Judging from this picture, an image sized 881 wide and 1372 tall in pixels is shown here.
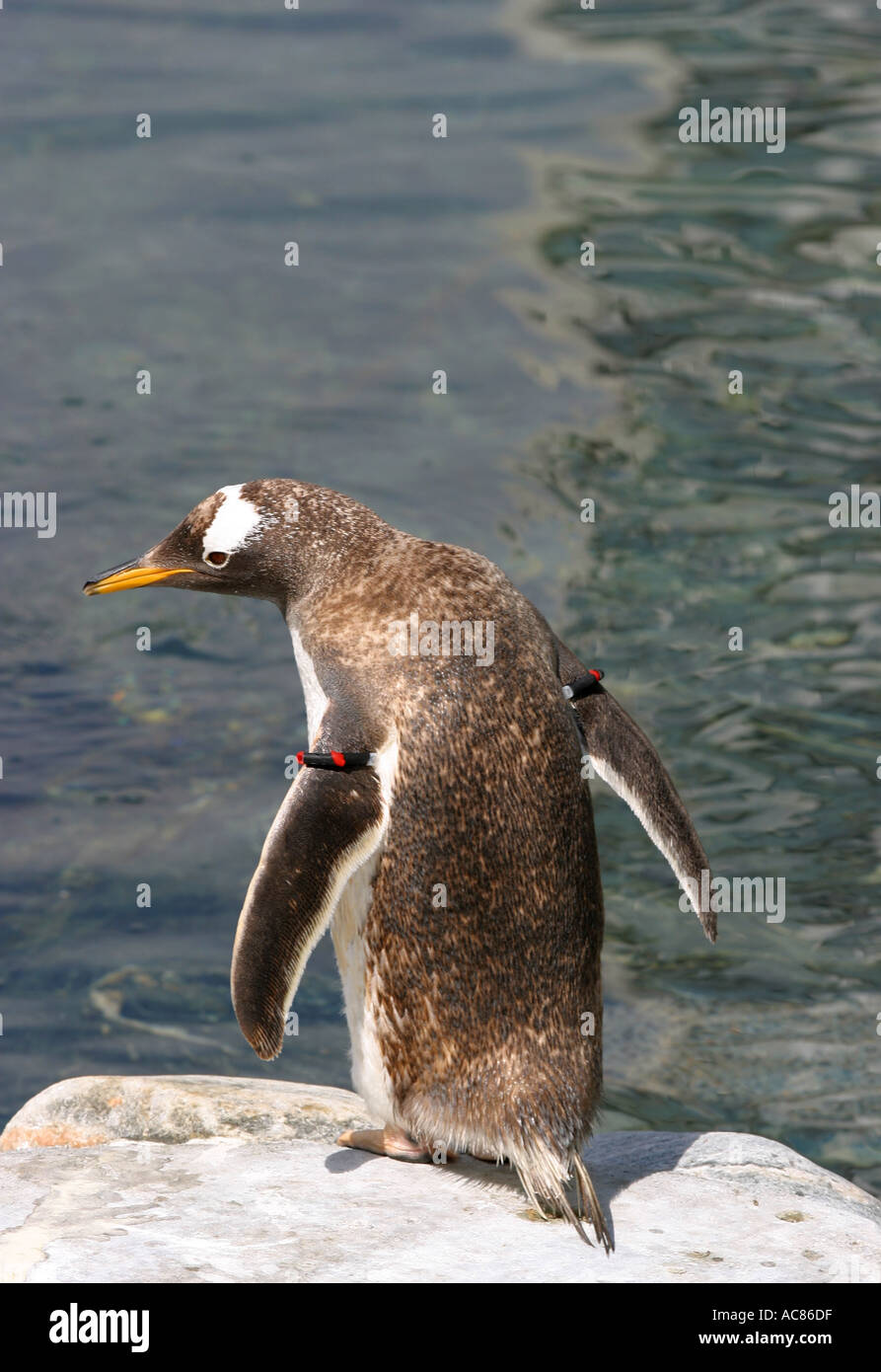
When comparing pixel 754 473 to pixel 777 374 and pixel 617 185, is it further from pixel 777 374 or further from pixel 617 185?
pixel 617 185

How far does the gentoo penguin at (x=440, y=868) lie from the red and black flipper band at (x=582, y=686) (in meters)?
0.11

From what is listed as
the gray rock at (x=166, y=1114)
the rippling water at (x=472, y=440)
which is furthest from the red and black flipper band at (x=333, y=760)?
the rippling water at (x=472, y=440)

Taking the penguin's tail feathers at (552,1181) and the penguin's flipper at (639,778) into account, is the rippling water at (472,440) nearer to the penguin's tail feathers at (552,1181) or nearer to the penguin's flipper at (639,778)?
the penguin's flipper at (639,778)

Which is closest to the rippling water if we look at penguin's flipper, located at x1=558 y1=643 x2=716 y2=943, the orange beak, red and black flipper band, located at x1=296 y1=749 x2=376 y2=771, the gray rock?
the gray rock

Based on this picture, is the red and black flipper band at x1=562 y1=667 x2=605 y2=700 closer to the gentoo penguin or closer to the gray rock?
the gentoo penguin

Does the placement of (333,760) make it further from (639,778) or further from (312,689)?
(639,778)

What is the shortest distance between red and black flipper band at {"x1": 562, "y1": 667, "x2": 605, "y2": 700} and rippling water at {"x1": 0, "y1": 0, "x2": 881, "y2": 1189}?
8.32ft

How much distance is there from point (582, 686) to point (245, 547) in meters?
0.95

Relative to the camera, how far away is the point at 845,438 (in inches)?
426

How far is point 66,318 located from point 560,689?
29.4 feet

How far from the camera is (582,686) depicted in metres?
4.35

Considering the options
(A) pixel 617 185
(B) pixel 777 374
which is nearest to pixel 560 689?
(B) pixel 777 374

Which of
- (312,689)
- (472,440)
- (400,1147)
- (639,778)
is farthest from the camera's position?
(472,440)

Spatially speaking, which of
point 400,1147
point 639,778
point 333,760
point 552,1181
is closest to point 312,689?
point 333,760
